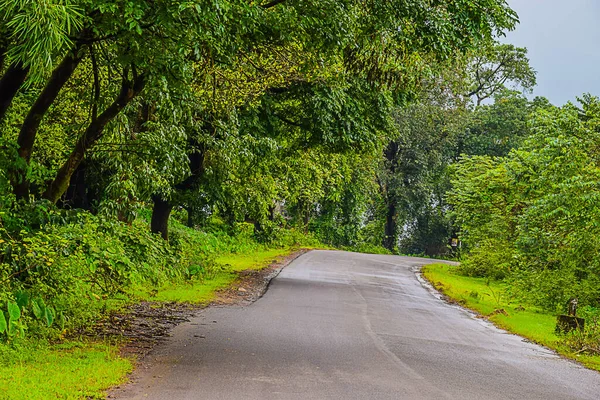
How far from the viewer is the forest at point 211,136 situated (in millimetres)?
8906

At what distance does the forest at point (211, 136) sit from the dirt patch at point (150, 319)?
0.47m


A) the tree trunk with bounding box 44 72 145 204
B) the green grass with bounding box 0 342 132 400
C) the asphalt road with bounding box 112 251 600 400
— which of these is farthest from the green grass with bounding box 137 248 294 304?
the green grass with bounding box 0 342 132 400

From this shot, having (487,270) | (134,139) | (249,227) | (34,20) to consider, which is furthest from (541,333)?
(249,227)

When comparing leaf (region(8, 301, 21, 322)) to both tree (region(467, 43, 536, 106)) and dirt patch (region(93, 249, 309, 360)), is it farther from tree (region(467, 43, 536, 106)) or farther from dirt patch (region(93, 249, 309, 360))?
tree (region(467, 43, 536, 106))

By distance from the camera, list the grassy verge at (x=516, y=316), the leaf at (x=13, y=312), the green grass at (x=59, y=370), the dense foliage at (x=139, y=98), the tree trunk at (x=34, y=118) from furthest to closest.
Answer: the grassy verge at (x=516, y=316) < the tree trunk at (x=34, y=118) < the dense foliage at (x=139, y=98) < the green grass at (x=59, y=370) < the leaf at (x=13, y=312)

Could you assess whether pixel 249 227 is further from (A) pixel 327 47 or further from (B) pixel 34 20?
(B) pixel 34 20

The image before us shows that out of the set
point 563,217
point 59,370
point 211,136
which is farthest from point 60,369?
point 563,217

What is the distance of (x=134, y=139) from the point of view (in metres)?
14.5

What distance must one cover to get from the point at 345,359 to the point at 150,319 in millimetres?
4427

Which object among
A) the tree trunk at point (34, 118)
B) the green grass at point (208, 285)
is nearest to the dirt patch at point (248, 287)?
the green grass at point (208, 285)

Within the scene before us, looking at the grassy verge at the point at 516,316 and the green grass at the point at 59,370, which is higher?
the grassy verge at the point at 516,316

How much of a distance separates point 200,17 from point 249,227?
31.5m

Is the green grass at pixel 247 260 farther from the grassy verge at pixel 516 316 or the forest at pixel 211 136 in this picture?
the grassy verge at pixel 516 316

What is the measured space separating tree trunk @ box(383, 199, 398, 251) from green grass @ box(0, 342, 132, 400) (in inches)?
2084
